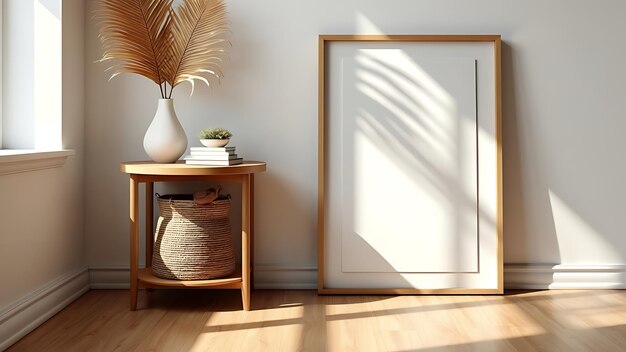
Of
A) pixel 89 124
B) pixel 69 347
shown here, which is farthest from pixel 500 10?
pixel 69 347

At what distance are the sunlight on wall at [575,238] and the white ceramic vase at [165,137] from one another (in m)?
1.68

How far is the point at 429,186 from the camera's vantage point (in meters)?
2.96

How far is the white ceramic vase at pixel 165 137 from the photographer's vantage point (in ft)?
8.86

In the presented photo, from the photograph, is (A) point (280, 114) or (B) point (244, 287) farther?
(A) point (280, 114)

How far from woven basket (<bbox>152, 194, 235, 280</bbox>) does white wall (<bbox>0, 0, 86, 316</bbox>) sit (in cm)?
41

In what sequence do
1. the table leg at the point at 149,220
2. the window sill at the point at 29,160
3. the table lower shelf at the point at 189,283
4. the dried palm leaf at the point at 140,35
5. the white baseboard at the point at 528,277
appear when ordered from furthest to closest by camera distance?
the white baseboard at the point at 528,277 → the table leg at the point at 149,220 → the dried palm leaf at the point at 140,35 → the table lower shelf at the point at 189,283 → the window sill at the point at 29,160

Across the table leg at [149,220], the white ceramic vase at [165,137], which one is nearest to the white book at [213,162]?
the white ceramic vase at [165,137]

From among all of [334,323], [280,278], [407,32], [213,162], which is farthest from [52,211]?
[407,32]

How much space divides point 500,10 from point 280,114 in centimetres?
110

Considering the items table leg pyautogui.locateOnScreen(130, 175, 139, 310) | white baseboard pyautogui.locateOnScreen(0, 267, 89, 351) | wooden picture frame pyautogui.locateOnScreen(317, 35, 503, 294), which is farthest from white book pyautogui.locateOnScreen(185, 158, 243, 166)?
white baseboard pyautogui.locateOnScreen(0, 267, 89, 351)

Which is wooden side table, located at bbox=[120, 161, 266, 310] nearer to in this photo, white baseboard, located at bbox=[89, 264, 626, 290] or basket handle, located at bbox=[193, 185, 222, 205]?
basket handle, located at bbox=[193, 185, 222, 205]

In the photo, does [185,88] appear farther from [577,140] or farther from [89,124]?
[577,140]

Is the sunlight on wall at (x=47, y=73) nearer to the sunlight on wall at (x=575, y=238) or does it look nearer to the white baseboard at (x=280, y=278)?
the white baseboard at (x=280, y=278)


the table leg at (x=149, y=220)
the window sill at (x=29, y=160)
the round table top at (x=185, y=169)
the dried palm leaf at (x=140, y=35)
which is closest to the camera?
the window sill at (x=29, y=160)
